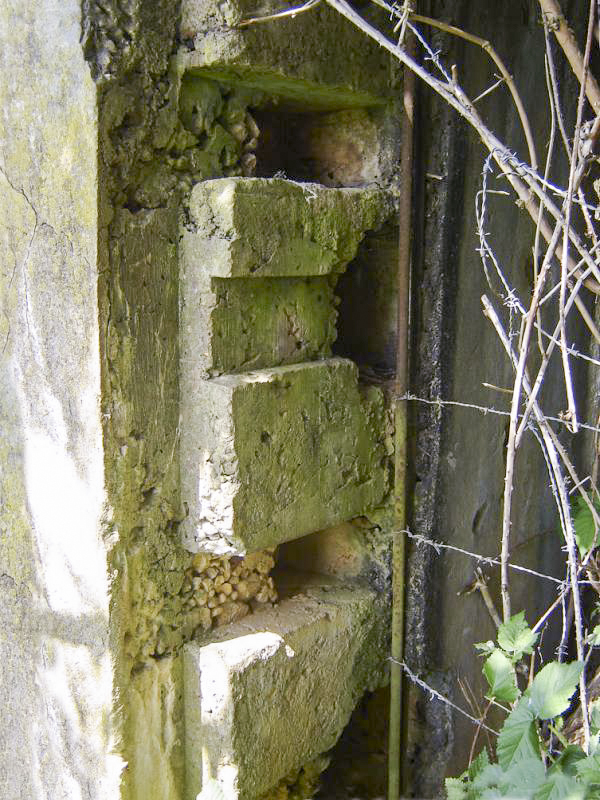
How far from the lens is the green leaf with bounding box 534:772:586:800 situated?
1666 millimetres

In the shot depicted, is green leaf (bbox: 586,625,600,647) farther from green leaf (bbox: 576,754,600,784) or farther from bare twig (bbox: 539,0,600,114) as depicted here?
bare twig (bbox: 539,0,600,114)

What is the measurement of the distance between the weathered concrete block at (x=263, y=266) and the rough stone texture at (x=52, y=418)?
299 mm

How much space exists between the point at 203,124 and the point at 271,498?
42.1 inches

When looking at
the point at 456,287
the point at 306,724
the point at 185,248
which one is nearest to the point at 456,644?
the point at 306,724

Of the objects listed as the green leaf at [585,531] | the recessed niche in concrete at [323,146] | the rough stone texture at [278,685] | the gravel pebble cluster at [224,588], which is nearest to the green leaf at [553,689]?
the green leaf at [585,531]

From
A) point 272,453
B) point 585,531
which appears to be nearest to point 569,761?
point 585,531

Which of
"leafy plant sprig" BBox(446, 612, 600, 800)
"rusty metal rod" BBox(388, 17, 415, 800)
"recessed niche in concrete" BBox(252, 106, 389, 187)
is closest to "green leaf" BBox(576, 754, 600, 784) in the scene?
"leafy plant sprig" BBox(446, 612, 600, 800)

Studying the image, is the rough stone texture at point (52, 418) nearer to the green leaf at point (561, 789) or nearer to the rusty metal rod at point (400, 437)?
the rusty metal rod at point (400, 437)

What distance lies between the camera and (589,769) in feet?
5.67

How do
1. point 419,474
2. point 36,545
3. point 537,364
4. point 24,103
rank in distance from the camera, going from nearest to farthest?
point 24,103 < point 36,545 < point 419,474 < point 537,364

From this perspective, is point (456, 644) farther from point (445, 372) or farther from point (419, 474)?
point (445, 372)

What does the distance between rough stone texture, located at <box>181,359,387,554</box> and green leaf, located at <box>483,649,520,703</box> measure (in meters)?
0.75

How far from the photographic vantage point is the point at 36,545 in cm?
249

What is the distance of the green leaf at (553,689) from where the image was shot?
1861mm
